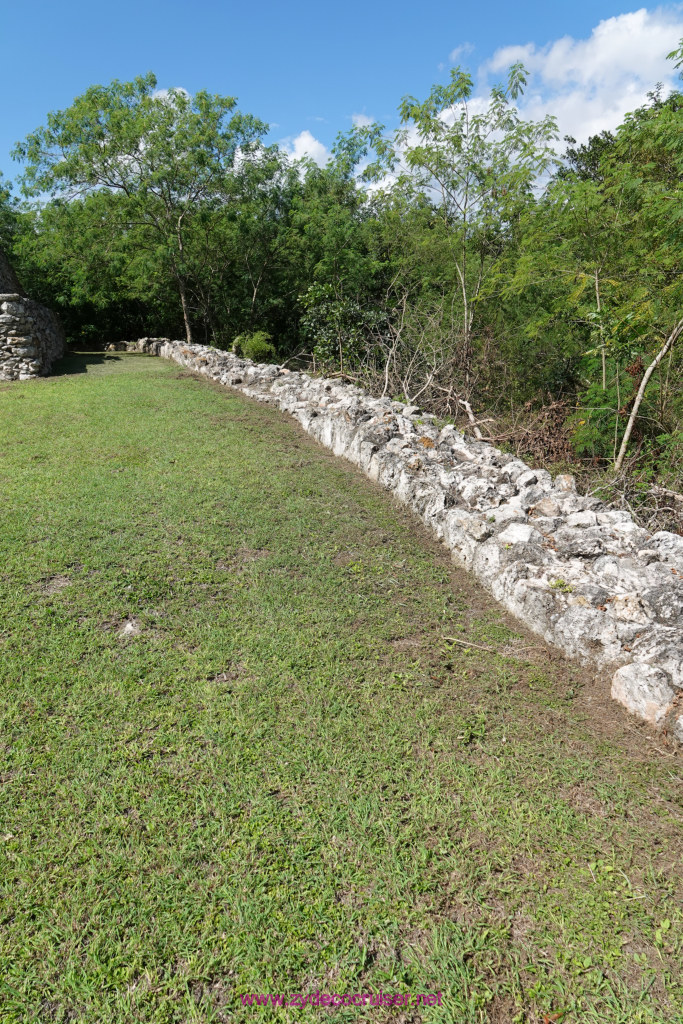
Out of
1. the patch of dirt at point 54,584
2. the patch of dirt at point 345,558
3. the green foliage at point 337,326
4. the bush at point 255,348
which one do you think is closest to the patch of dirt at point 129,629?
the patch of dirt at point 54,584

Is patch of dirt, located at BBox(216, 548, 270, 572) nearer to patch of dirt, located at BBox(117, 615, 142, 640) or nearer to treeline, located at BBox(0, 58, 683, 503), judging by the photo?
patch of dirt, located at BBox(117, 615, 142, 640)

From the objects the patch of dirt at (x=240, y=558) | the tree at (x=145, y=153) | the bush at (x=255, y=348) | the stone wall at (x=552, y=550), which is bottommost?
the patch of dirt at (x=240, y=558)

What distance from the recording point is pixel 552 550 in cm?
388

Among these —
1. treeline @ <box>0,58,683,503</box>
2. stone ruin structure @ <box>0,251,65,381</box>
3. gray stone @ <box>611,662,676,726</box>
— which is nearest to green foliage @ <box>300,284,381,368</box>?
treeline @ <box>0,58,683,503</box>

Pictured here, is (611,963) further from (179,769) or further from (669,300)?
(669,300)

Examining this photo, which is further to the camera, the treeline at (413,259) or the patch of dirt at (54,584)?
the treeline at (413,259)

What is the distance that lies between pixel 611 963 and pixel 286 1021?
1.03 metres

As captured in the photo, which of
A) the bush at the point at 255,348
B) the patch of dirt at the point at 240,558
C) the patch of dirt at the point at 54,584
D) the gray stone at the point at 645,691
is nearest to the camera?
the gray stone at the point at 645,691

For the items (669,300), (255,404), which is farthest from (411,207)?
(669,300)

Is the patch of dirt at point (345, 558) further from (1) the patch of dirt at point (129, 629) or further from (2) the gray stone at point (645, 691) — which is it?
(2) the gray stone at point (645, 691)

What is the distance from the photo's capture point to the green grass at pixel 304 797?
1.79m

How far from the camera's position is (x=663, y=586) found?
3271 millimetres

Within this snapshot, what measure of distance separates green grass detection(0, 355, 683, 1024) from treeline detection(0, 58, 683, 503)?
3.73 m

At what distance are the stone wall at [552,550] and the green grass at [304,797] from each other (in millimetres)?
207
